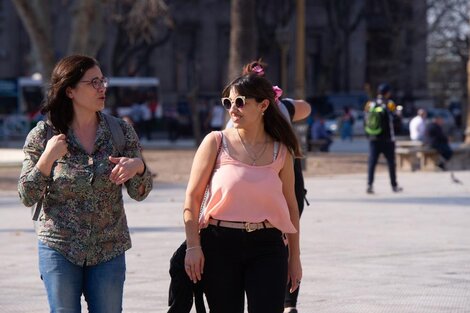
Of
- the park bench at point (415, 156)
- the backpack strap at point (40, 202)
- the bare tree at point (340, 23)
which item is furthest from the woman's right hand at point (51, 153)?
the bare tree at point (340, 23)

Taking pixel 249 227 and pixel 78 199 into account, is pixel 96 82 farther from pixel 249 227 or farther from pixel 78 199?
pixel 249 227

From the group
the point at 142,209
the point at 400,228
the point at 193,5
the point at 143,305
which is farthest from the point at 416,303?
the point at 193,5

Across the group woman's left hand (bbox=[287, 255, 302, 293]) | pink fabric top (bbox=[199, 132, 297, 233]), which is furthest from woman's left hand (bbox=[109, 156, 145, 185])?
woman's left hand (bbox=[287, 255, 302, 293])

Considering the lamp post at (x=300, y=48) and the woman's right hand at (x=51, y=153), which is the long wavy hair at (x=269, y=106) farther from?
the lamp post at (x=300, y=48)

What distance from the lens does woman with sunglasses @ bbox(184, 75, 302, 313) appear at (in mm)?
5246

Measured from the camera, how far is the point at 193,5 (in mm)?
62094

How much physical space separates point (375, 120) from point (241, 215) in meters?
12.1

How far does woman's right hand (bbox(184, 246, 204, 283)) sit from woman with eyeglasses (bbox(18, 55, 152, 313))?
0.94 feet

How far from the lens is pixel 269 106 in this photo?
5508 millimetres

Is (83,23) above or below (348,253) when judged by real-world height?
above

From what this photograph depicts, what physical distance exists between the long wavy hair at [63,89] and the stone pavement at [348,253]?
10.7 ft

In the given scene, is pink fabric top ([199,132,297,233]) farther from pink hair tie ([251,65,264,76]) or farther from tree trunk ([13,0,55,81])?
tree trunk ([13,0,55,81])

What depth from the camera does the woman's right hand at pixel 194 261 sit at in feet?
17.1

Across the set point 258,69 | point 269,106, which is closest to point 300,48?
point 258,69
